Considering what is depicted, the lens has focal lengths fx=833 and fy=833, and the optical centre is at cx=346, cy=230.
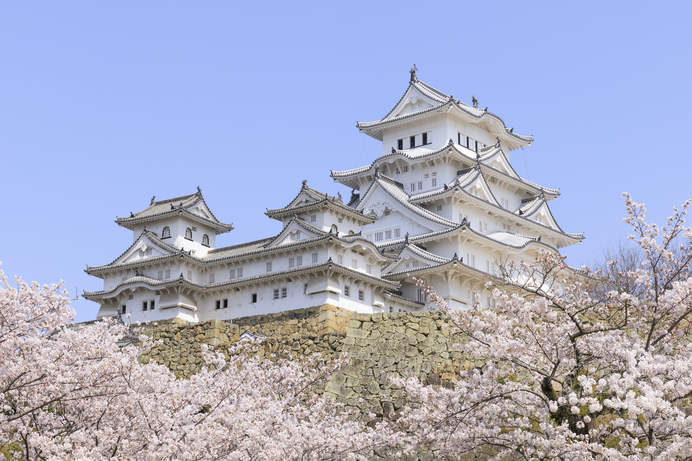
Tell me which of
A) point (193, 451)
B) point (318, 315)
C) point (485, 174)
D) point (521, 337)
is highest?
point (485, 174)

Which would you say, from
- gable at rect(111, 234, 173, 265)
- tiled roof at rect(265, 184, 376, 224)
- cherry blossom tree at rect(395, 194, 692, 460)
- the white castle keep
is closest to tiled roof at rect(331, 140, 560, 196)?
the white castle keep

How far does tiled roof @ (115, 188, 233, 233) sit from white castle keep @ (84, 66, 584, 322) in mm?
73

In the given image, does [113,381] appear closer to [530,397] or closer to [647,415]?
[530,397]

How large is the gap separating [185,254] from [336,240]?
7.78 meters

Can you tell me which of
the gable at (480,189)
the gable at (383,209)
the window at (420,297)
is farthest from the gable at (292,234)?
the gable at (480,189)

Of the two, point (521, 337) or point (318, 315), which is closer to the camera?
point (521, 337)

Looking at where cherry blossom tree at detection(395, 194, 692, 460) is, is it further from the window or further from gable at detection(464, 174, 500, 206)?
gable at detection(464, 174, 500, 206)

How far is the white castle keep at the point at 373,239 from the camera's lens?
37.9 metres

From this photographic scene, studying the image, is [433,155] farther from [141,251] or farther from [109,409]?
[109,409]

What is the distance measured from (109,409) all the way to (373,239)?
31696 millimetres

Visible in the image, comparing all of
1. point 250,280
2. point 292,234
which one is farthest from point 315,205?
point 250,280

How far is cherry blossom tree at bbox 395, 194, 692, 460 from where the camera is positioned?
41.3 ft

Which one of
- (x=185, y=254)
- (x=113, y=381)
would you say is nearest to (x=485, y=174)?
(x=185, y=254)

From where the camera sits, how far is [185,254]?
39531 millimetres
